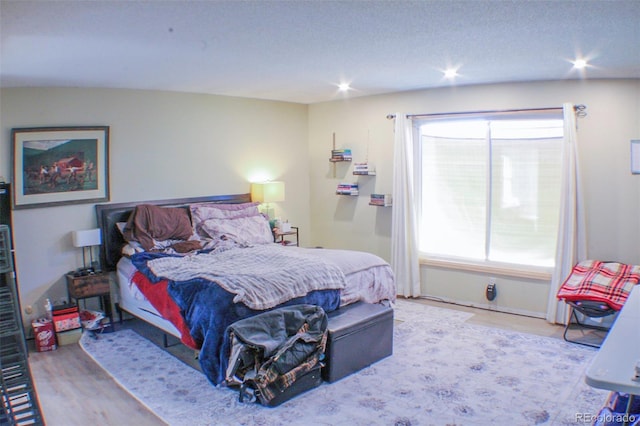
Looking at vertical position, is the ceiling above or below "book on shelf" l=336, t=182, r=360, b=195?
above

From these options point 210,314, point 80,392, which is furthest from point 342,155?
point 80,392

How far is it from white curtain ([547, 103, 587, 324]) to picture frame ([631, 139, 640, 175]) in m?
0.45

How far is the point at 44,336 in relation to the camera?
13.9 ft

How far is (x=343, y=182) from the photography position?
6449 millimetres

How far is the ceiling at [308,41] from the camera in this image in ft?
7.98

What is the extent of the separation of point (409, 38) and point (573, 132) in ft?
7.71

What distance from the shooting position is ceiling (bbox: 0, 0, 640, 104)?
2434 mm

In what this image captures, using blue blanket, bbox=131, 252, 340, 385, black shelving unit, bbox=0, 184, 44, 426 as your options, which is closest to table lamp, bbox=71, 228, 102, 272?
blue blanket, bbox=131, 252, 340, 385

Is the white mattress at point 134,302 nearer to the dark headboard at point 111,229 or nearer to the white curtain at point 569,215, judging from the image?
the dark headboard at point 111,229

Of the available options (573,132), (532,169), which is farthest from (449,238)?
(573,132)

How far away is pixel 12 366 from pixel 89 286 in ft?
10.4

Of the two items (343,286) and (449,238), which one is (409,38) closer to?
(343,286)

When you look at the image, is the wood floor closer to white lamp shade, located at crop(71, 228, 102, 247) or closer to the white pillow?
white lamp shade, located at crop(71, 228, 102, 247)

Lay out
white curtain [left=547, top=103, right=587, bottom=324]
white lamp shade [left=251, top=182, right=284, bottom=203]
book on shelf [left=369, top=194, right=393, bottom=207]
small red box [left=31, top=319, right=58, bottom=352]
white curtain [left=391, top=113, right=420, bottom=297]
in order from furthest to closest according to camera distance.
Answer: white lamp shade [left=251, top=182, right=284, bottom=203] < book on shelf [left=369, top=194, right=393, bottom=207] < white curtain [left=391, top=113, right=420, bottom=297] < white curtain [left=547, top=103, right=587, bottom=324] < small red box [left=31, top=319, right=58, bottom=352]
